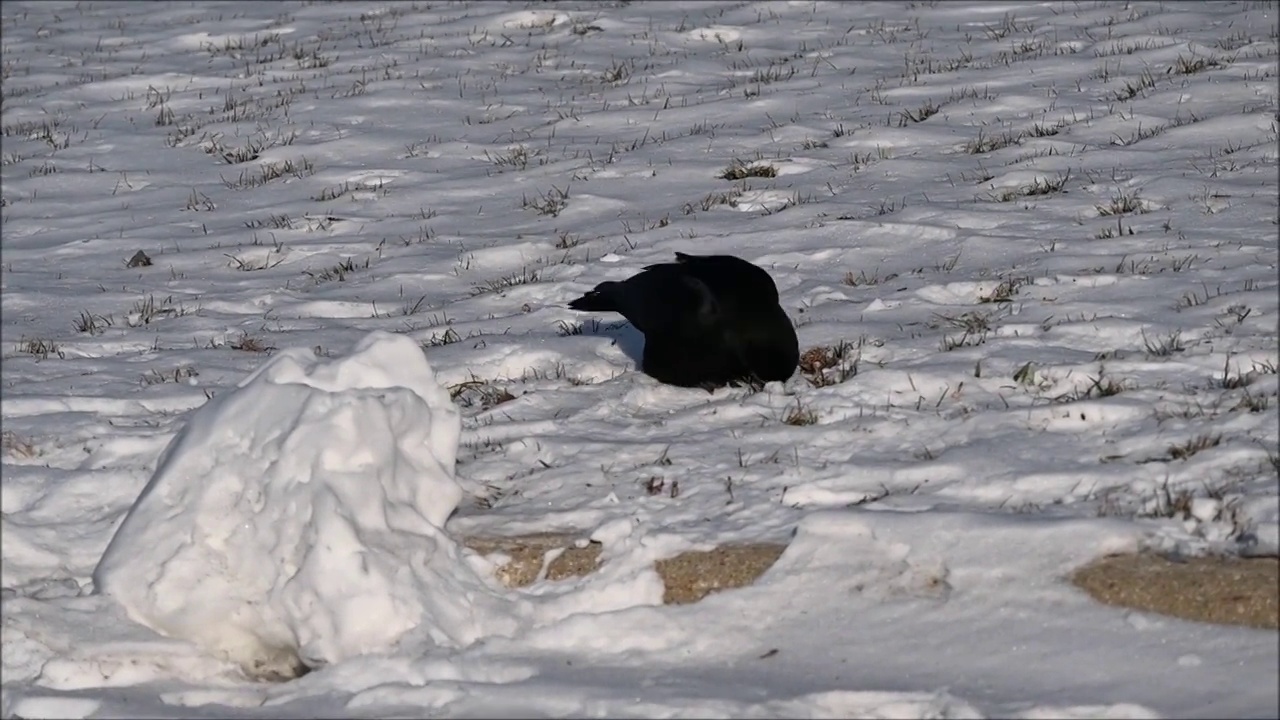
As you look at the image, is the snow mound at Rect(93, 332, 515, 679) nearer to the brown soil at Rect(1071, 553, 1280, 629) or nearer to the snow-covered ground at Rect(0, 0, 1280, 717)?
the snow-covered ground at Rect(0, 0, 1280, 717)

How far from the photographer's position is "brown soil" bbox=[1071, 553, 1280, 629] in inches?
144

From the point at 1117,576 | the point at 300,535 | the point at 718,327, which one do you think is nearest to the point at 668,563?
the point at 300,535

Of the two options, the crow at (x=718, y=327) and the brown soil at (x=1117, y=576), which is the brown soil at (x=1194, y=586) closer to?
the brown soil at (x=1117, y=576)

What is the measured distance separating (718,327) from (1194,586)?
86.0 inches

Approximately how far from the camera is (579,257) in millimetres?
7773

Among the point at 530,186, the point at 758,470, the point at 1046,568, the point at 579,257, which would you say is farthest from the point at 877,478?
the point at 530,186

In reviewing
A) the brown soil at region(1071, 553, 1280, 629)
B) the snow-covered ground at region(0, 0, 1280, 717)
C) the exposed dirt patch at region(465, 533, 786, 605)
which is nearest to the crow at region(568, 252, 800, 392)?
the snow-covered ground at region(0, 0, 1280, 717)

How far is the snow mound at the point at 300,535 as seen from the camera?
406 centimetres

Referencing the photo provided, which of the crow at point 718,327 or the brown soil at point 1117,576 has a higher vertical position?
the crow at point 718,327

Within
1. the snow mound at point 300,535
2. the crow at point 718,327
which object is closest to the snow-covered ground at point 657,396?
the snow mound at point 300,535

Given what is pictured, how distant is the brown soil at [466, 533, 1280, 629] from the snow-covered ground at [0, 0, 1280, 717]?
62 mm

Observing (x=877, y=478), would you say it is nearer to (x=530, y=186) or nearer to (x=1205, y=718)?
(x=1205, y=718)

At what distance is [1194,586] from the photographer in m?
3.75

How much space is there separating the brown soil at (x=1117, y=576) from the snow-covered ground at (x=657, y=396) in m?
0.06
